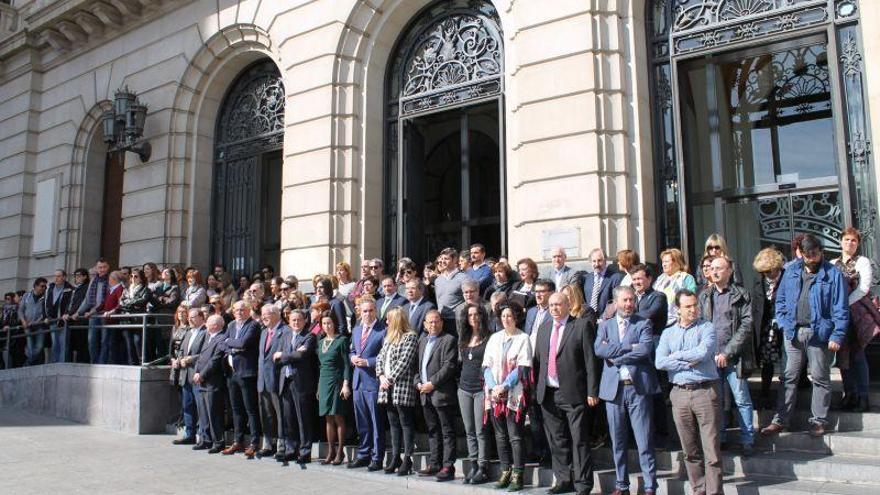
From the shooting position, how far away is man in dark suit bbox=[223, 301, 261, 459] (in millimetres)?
8969

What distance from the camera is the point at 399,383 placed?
24.3 feet

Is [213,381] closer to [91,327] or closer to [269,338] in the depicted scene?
[269,338]

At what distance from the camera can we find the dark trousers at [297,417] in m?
8.25

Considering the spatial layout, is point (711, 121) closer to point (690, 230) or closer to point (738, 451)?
point (690, 230)

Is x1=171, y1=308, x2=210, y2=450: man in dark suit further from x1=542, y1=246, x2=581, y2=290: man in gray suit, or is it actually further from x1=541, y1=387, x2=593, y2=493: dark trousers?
x1=541, y1=387, x2=593, y2=493: dark trousers

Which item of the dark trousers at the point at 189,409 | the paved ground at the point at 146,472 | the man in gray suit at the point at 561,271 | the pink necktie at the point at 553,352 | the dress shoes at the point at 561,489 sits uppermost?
the man in gray suit at the point at 561,271

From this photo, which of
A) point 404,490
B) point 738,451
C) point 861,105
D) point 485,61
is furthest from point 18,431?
point 861,105

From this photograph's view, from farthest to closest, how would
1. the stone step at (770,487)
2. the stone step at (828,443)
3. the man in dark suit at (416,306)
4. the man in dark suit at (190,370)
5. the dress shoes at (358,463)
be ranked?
the man in dark suit at (190,370), the man in dark suit at (416,306), the dress shoes at (358,463), the stone step at (828,443), the stone step at (770,487)

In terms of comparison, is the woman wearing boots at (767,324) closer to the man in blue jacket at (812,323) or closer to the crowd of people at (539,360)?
the crowd of people at (539,360)

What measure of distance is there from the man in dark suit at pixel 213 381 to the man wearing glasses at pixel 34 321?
5.61 meters

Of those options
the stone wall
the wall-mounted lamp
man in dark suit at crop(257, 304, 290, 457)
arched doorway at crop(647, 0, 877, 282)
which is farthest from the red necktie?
the wall-mounted lamp

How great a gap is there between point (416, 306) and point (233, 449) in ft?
10.7

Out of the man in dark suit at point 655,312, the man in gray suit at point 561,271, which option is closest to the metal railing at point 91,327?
the man in gray suit at point 561,271

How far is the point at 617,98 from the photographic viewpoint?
30.5ft
